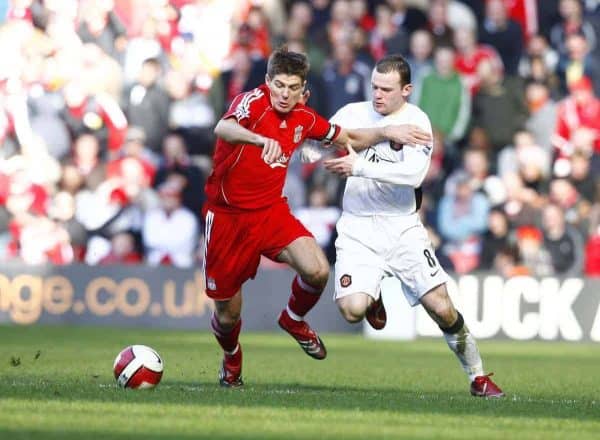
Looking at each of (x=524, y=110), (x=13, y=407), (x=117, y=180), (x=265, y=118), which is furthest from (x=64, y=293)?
(x=13, y=407)

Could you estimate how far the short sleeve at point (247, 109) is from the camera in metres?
10.1

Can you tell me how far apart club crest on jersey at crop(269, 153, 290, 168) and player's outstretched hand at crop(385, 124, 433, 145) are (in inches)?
30.4

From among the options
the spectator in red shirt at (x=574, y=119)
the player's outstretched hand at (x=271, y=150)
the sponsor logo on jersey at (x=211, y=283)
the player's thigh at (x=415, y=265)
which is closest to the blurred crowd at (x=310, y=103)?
the spectator in red shirt at (x=574, y=119)

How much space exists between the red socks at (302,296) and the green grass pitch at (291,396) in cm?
59

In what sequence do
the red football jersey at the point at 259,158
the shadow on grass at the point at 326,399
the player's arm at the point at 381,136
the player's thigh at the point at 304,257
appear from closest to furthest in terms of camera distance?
the shadow on grass at the point at 326,399 < the player's arm at the point at 381,136 < the red football jersey at the point at 259,158 < the player's thigh at the point at 304,257

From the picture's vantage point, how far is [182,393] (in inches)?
386

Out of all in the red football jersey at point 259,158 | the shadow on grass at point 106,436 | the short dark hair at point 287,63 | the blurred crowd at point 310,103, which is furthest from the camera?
the blurred crowd at point 310,103

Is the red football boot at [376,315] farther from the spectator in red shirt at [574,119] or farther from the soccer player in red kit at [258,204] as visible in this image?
the spectator in red shirt at [574,119]

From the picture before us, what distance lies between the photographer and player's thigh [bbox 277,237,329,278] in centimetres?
1040

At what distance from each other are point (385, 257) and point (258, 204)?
38.6 inches

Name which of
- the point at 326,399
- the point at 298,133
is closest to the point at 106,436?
the point at 326,399

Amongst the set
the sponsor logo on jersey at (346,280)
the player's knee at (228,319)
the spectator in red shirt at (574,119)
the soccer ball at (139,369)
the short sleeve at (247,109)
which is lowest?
the soccer ball at (139,369)

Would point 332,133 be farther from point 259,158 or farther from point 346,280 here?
point 346,280

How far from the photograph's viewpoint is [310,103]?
771 inches
